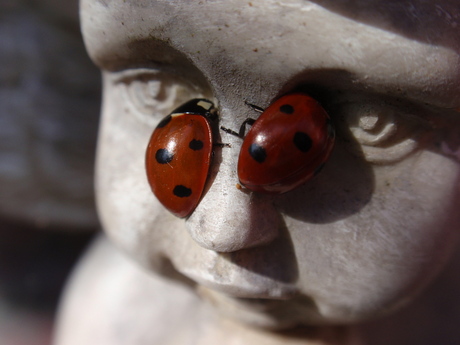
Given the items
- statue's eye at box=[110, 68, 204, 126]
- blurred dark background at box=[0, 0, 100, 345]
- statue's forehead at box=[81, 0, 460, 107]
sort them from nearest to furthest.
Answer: statue's forehead at box=[81, 0, 460, 107] → statue's eye at box=[110, 68, 204, 126] → blurred dark background at box=[0, 0, 100, 345]

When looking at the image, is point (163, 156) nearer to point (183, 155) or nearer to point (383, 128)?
point (183, 155)

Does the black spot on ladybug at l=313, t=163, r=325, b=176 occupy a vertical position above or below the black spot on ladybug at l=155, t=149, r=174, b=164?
above

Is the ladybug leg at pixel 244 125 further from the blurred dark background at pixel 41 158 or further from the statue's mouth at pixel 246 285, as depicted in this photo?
the blurred dark background at pixel 41 158

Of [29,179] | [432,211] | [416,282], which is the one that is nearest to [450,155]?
[432,211]

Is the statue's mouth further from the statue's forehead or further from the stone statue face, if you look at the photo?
the statue's forehead

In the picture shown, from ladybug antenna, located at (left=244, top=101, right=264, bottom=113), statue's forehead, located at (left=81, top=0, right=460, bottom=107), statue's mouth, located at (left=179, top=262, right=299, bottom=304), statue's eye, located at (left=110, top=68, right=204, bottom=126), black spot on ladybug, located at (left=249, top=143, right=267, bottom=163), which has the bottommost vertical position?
statue's mouth, located at (left=179, top=262, right=299, bottom=304)

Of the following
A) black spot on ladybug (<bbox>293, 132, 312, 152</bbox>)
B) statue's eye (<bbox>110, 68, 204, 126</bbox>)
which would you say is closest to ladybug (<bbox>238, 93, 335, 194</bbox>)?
black spot on ladybug (<bbox>293, 132, 312, 152</bbox>)

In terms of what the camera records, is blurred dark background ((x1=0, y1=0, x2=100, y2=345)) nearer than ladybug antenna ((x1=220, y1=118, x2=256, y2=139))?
No
